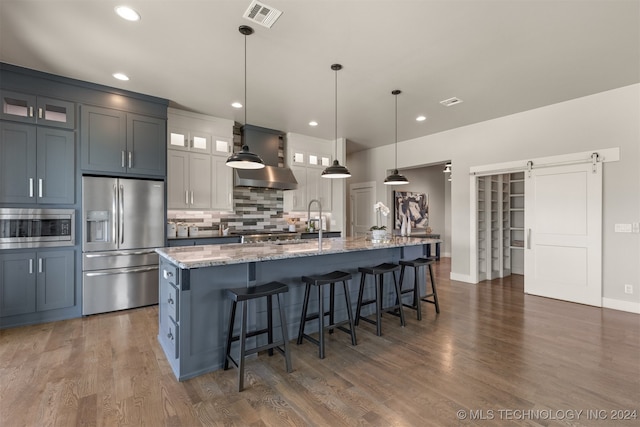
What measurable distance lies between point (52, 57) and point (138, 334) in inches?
121

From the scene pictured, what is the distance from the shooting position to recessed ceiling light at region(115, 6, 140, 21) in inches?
96.4

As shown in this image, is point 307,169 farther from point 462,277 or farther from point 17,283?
point 17,283

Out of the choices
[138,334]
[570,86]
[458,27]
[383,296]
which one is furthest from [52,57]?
[570,86]

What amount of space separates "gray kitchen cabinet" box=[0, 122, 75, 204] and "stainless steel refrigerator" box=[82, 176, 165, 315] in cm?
23

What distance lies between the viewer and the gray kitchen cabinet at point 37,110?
3422 mm

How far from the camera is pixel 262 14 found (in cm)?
252

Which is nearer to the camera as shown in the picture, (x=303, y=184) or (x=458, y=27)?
(x=458, y=27)

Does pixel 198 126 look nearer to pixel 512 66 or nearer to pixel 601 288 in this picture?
pixel 512 66

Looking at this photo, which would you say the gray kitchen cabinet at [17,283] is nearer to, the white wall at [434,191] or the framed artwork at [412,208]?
the framed artwork at [412,208]

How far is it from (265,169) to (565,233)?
4891 millimetres

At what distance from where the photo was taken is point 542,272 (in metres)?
4.82

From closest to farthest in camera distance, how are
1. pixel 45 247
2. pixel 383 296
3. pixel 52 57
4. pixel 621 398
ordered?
pixel 621 398, pixel 52 57, pixel 45 247, pixel 383 296

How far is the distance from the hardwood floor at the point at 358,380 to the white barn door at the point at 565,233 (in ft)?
3.04

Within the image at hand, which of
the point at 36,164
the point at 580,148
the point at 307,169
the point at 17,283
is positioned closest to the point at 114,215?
the point at 36,164
